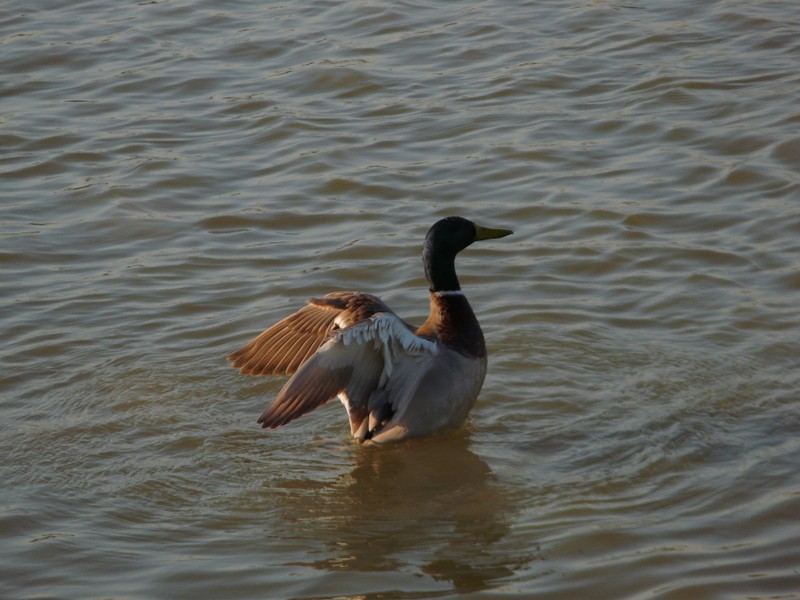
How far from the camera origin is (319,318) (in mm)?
7137

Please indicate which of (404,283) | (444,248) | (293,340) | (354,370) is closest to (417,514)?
(354,370)

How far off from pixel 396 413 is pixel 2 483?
1962 millimetres

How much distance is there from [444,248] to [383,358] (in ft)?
2.83

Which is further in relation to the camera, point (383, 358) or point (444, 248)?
point (444, 248)

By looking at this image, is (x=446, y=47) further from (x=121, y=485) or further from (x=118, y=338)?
(x=121, y=485)

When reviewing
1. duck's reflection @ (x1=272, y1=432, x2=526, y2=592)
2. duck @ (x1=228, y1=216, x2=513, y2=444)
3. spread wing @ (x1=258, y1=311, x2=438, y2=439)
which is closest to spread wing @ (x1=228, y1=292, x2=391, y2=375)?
duck @ (x1=228, y1=216, x2=513, y2=444)

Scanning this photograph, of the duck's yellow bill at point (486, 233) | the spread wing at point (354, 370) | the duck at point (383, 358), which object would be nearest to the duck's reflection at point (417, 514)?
the duck at point (383, 358)

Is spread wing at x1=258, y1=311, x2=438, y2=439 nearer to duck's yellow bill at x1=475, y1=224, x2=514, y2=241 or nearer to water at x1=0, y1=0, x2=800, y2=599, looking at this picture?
water at x1=0, y1=0, x2=800, y2=599

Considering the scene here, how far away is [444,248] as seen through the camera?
23.3 ft

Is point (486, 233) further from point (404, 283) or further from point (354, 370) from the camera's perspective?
point (404, 283)

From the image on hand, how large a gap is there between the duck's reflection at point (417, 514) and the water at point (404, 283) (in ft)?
0.06

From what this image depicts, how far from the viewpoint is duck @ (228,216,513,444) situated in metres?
6.32

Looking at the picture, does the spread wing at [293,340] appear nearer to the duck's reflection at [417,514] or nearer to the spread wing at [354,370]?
the spread wing at [354,370]

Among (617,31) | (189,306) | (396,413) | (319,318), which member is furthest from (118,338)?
(617,31)
